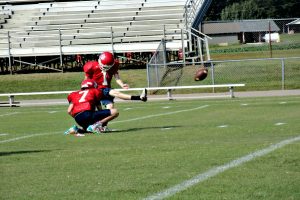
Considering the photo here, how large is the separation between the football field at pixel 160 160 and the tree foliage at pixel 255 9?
60.9 meters

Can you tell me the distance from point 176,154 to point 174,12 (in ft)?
92.5

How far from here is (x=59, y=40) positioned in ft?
119

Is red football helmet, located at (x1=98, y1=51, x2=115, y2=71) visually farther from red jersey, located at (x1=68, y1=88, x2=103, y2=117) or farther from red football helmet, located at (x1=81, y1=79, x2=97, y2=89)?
red jersey, located at (x1=68, y1=88, x2=103, y2=117)

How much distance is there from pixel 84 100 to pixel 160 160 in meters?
4.82

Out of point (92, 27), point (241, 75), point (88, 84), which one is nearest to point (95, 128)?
point (88, 84)

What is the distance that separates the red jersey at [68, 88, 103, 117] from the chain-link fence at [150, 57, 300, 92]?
586 inches

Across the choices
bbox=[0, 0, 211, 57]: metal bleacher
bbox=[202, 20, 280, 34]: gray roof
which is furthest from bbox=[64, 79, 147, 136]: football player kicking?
bbox=[202, 20, 280, 34]: gray roof

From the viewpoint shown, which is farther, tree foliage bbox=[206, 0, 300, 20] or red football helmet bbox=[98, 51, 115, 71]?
tree foliage bbox=[206, 0, 300, 20]

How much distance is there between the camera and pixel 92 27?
37469 mm

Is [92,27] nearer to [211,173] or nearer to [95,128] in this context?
[95,128]

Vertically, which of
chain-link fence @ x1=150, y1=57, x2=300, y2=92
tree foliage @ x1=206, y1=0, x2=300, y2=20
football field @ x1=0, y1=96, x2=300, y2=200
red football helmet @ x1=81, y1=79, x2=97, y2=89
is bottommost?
football field @ x1=0, y1=96, x2=300, y2=200

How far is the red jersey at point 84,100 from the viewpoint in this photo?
46.1 ft

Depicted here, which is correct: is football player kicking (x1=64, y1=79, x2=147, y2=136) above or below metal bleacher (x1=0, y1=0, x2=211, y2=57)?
below

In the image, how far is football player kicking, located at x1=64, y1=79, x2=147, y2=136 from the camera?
46.1 ft
